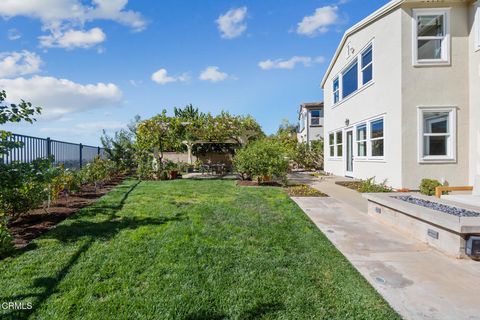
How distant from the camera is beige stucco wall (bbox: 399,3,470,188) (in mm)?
8750

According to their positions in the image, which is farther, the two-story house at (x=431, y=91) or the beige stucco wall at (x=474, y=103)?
the two-story house at (x=431, y=91)

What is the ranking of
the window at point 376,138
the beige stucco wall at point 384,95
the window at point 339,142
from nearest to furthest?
the beige stucco wall at point 384,95 → the window at point 376,138 → the window at point 339,142

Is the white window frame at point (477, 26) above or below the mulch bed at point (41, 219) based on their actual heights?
above

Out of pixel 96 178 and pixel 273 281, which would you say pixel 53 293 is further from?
pixel 96 178

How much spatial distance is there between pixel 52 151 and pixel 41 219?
4.80 m

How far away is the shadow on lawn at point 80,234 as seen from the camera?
8.93 feet

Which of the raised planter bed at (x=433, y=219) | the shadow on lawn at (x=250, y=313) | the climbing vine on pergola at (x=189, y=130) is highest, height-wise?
the climbing vine on pergola at (x=189, y=130)

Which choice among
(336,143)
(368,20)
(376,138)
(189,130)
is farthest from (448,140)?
(189,130)

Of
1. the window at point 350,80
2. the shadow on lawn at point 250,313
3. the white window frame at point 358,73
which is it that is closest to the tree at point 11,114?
the shadow on lawn at point 250,313

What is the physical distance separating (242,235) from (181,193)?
16.9 ft

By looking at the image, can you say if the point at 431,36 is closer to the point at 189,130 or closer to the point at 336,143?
the point at 336,143

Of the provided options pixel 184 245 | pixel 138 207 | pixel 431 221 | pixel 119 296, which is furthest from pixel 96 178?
pixel 431 221

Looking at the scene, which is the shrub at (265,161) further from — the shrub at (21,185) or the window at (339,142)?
the shrub at (21,185)

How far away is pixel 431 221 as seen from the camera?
4129 mm
